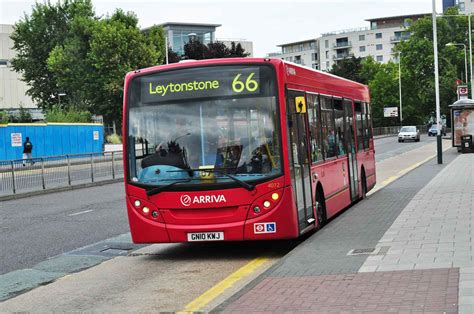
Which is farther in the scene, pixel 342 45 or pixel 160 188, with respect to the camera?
pixel 342 45

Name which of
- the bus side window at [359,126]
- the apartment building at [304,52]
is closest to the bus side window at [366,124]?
the bus side window at [359,126]

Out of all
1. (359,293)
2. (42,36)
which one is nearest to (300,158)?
(359,293)

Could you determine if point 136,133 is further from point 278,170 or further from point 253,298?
point 253,298

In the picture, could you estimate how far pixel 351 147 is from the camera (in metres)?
15.7

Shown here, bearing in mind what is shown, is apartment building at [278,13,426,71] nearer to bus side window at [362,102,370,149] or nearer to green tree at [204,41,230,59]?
green tree at [204,41,230,59]

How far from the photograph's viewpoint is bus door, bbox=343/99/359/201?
1534 cm

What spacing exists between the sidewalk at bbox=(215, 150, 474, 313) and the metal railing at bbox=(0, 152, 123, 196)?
1493 centimetres

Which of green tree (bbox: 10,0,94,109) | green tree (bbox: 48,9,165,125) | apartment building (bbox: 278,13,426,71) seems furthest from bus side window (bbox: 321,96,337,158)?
apartment building (bbox: 278,13,426,71)

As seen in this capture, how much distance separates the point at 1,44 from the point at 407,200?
3609 inches

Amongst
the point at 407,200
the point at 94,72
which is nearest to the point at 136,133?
the point at 407,200

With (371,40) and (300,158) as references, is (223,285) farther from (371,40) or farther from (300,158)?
(371,40)

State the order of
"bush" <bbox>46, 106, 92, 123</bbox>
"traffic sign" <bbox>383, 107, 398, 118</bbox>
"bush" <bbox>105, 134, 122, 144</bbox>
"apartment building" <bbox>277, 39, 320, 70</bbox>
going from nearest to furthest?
"bush" <bbox>46, 106, 92, 123</bbox>, "bush" <bbox>105, 134, 122, 144</bbox>, "traffic sign" <bbox>383, 107, 398, 118</bbox>, "apartment building" <bbox>277, 39, 320, 70</bbox>

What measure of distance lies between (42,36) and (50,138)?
35569 mm

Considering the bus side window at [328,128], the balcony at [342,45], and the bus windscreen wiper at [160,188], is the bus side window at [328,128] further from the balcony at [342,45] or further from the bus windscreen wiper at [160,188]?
the balcony at [342,45]
